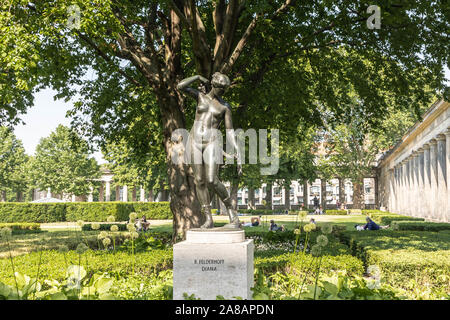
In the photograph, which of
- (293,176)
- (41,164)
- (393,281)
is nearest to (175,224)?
(393,281)

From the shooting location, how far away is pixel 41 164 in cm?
6134

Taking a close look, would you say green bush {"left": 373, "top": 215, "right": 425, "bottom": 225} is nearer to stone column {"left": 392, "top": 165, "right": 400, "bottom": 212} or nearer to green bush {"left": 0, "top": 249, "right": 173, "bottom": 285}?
stone column {"left": 392, "top": 165, "right": 400, "bottom": 212}

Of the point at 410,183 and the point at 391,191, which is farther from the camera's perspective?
the point at 391,191

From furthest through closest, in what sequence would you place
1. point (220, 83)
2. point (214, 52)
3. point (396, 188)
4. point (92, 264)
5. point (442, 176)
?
point (396, 188)
point (442, 176)
point (214, 52)
point (92, 264)
point (220, 83)

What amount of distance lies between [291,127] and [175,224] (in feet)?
25.5

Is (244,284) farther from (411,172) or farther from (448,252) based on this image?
(411,172)

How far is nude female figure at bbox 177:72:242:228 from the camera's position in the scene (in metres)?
6.69

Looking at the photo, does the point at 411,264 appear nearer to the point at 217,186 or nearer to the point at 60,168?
the point at 217,186

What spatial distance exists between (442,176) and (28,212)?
39.2 m

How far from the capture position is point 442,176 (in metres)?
28.9

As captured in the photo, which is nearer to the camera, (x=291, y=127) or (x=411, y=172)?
(x=291, y=127)

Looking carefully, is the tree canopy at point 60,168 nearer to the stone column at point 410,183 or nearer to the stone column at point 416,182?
the stone column at point 410,183

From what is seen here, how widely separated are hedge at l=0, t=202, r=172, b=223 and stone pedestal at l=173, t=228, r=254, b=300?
40318 mm

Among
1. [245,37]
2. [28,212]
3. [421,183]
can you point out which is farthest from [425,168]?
[28,212]
